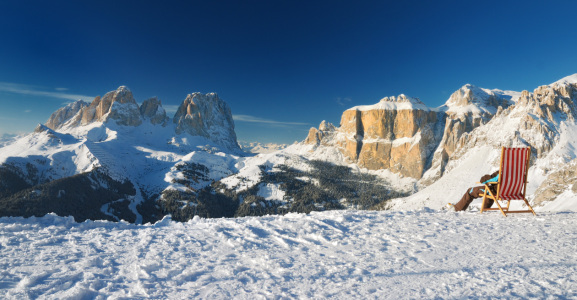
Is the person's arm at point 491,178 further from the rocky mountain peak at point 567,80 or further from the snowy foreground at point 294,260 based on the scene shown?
the rocky mountain peak at point 567,80

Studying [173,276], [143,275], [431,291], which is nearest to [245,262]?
[173,276]

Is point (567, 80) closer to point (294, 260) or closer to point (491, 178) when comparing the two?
point (491, 178)

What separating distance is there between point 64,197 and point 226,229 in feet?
516

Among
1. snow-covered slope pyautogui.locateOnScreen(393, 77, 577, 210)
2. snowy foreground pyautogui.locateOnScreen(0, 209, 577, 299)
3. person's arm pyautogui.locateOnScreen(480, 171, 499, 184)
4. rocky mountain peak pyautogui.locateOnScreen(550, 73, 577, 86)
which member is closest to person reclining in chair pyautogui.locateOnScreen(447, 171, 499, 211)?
person's arm pyautogui.locateOnScreen(480, 171, 499, 184)

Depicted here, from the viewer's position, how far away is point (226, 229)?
843cm

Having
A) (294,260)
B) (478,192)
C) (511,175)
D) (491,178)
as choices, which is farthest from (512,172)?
(294,260)

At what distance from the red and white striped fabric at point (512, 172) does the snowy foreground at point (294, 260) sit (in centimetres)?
260

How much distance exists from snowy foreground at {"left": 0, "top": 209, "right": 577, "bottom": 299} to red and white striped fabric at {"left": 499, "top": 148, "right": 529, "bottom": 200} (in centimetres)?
260

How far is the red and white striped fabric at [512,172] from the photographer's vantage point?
11.0m

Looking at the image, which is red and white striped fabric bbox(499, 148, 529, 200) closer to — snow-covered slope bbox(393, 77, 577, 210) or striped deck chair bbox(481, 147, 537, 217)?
striped deck chair bbox(481, 147, 537, 217)

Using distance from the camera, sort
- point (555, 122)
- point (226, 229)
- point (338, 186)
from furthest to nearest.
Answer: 1. point (338, 186)
2. point (555, 122)
3. point (226, 229)

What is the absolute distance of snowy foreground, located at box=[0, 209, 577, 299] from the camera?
4.04 meters

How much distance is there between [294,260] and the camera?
5488mm

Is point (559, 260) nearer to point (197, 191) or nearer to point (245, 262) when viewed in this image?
point (245, 262)
